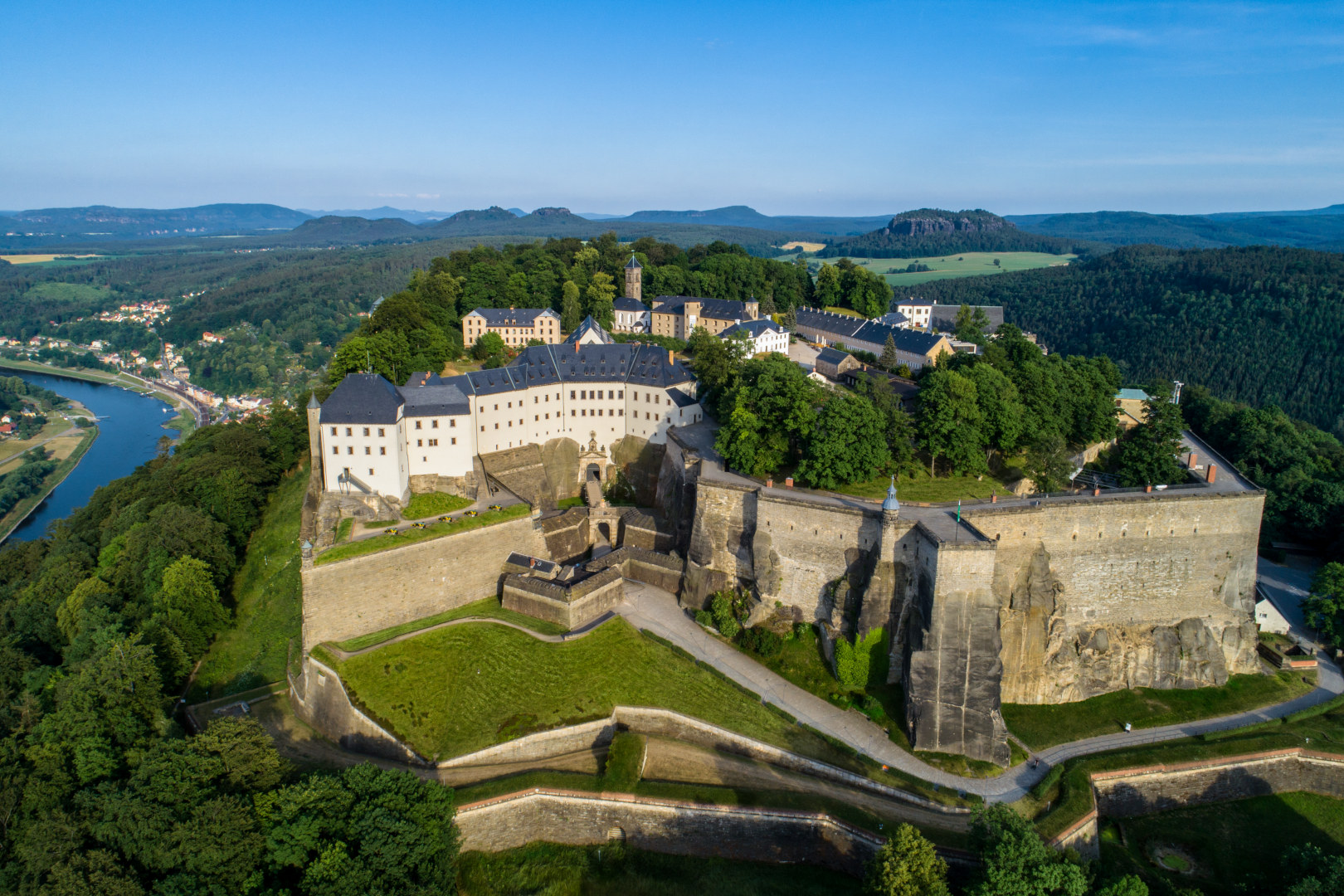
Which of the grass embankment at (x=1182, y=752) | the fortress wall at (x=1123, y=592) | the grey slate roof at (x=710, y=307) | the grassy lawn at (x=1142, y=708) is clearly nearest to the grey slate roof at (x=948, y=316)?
the grey slate roof at (x=710, y=307)

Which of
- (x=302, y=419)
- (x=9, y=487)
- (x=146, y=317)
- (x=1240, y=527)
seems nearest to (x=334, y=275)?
(x=146, y=317)

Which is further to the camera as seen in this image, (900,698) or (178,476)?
(178,476)

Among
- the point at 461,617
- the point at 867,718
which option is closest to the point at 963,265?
the point at 867,718

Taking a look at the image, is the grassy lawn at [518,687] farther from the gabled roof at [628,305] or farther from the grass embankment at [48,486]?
the grass embankment at [48,486]

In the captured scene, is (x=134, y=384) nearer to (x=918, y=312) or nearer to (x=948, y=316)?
(x=918, y=312)

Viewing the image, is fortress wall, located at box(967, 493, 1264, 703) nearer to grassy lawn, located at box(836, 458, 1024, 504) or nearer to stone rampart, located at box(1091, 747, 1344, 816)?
grassy lawn, located at box(836, 458, 1024, 504)

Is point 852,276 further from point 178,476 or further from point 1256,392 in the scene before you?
point 178,476

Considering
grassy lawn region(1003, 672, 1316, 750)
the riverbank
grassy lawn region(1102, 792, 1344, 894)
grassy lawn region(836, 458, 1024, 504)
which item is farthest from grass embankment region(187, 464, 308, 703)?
the riverbank
